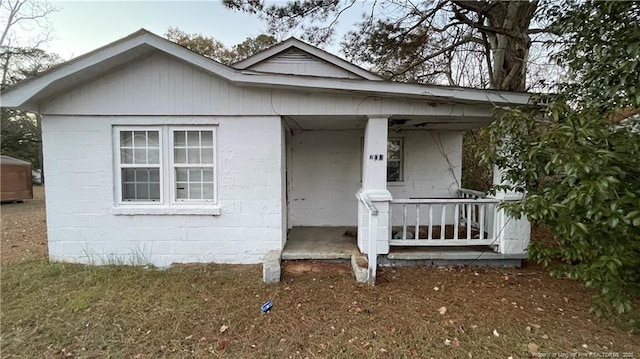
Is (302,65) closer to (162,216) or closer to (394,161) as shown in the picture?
(394,161)

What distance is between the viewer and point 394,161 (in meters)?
7.27

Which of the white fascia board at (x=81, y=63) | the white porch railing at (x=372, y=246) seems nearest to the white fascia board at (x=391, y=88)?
the white fascia board at (x=81, y=63)

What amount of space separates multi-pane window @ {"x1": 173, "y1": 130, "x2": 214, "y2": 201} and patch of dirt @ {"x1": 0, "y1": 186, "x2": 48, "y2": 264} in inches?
118

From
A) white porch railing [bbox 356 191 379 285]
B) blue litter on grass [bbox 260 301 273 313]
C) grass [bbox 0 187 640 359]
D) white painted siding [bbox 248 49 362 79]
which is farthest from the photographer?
white painted siding [bbox 248 49 362 79]

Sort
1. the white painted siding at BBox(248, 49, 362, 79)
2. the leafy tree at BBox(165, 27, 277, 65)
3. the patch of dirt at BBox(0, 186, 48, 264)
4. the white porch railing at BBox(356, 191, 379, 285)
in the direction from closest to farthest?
the white porch railing at BBox(356, 191, 379, 285) < the patch of dirt at BBox(0, 186, 48, 264) < the white painted siding at BBox(248, 49, 362, 79) < the leafy tree at BBox(165, 27, 277, 65)

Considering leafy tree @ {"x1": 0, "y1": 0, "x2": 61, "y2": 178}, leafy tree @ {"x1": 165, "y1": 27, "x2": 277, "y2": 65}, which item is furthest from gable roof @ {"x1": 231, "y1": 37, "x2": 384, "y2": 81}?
leafy tree @ {"x1": 0, "y1": 0, "x2": 61, "y2": 178}

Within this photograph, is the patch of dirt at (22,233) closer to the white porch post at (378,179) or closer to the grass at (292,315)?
the grass at (292,315)

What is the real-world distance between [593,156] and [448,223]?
5.11 meters

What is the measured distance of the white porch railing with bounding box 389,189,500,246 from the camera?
485 cm

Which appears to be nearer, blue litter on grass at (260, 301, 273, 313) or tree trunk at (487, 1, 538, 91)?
blue litter on grass at (260, 301, 273, 313)

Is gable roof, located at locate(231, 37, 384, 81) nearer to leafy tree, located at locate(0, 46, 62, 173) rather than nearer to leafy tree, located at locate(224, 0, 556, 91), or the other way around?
leafy tree, located at locate(224, 0, 556, 91)

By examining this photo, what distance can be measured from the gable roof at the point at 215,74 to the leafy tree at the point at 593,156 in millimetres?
1248

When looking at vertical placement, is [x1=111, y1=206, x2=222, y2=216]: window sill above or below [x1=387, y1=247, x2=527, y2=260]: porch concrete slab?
above

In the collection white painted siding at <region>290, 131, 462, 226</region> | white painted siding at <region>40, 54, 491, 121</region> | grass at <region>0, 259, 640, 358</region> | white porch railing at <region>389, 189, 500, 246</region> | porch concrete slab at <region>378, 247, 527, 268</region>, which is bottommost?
grass at <region>0, 259, 640, 358</region>
